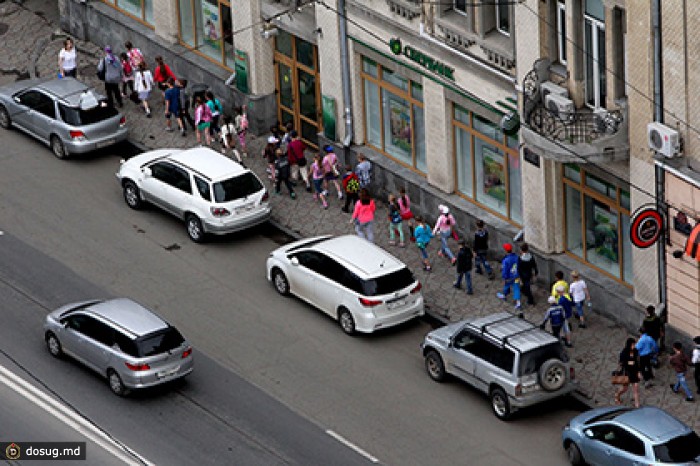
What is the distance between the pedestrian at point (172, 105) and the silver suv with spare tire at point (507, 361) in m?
15.7

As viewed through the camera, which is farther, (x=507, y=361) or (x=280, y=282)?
(x=280, y=282)

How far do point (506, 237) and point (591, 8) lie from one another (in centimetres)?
750

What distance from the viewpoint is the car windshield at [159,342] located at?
43.0 m

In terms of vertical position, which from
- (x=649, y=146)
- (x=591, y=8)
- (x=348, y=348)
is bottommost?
(x=348, y=348)

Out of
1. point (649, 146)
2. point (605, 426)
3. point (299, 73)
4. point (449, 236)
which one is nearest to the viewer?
point (605, 426)

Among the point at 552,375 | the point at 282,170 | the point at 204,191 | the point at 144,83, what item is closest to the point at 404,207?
the point at 282,170

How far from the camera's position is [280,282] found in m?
48.1

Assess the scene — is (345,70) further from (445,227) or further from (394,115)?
(445,227)

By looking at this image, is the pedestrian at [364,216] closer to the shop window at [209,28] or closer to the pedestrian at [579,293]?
the pedestrian at [579,293]

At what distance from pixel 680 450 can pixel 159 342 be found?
12.2 metres

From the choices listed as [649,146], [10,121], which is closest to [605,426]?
[649,146]

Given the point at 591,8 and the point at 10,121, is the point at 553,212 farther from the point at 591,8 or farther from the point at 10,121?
the point at 10,121

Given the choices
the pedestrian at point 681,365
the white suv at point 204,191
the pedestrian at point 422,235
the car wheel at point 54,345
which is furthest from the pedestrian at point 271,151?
the pedestrian at point 681,365

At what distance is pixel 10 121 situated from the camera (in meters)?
56.7
